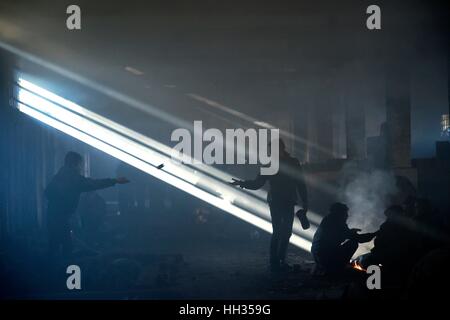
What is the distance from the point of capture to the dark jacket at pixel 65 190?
705 cm

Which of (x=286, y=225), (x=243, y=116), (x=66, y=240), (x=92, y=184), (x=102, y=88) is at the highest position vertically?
(x=102, y=88)

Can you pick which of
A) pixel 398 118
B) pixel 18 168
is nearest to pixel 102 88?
pixel 18 168

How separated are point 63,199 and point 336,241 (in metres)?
Result: 4.25

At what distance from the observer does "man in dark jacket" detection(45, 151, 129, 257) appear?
706 centimetres

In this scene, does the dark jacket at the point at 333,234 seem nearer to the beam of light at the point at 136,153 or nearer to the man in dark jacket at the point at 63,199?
the beam of light at the point at 136,153

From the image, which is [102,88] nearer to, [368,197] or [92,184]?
[92,184]

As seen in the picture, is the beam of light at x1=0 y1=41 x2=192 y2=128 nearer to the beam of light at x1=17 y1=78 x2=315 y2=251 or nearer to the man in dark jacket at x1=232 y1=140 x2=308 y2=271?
the beam of light at x1=17 y1=78 x2=315 y2=251

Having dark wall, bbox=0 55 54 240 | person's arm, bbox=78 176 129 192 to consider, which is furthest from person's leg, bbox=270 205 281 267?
dark wall, bbox=0 55 54 240

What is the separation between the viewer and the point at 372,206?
9.55 meters

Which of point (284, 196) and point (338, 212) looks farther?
point (284, 196)

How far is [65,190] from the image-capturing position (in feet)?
23.1

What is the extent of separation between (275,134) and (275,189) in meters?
12.5

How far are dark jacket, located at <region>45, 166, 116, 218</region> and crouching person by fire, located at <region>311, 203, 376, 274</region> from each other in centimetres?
359

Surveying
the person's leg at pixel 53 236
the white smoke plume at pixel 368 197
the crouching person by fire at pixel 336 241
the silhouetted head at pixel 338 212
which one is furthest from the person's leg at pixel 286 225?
the person's leg at pixel 53 236
